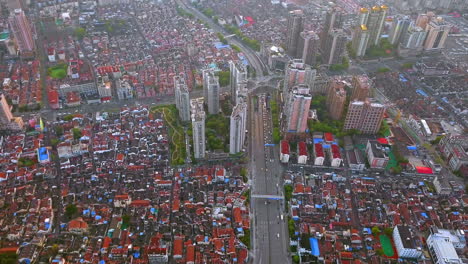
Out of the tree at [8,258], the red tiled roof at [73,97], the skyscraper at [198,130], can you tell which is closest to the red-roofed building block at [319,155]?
the skyscraper at [198,130]

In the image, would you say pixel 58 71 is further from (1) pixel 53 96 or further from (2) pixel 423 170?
(2) pixel 423 170

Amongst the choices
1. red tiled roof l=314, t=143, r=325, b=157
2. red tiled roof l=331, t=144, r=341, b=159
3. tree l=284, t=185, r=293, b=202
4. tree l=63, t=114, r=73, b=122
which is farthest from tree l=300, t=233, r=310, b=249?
tree l=63, t=114, r=73, b=122

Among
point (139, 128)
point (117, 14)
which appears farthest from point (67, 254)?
point (117, 14)

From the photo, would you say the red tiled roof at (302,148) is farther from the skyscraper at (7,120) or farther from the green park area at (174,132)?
the skyscraper at (7,120)

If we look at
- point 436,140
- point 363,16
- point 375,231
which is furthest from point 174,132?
point 363,16

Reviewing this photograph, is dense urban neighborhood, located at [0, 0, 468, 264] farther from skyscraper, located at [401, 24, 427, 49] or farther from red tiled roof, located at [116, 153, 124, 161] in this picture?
red tiled roof, located at [116, 153, 124, 161]
